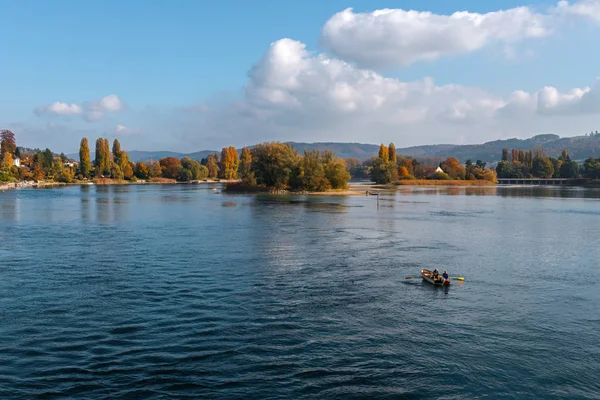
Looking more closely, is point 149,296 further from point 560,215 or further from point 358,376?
point 560,215

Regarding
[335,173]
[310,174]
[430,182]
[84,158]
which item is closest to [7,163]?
[84,158]

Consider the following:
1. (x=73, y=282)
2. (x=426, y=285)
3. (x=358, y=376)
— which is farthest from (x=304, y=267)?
(x=358, y=376)

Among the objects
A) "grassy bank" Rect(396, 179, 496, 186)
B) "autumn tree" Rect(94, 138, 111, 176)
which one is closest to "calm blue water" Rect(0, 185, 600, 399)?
"grassy bank" Rect(396, 179, 496, 186)

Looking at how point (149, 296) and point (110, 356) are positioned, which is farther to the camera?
point (149, 296)

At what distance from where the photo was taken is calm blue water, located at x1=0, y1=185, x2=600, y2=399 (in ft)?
48.7

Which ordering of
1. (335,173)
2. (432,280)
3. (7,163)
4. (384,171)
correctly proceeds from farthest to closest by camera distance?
(384,171) < (7,163) < (335,173) < (432,280)

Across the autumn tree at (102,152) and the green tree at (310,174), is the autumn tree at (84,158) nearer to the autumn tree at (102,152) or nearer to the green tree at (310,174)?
the autumn tree at (102,152)

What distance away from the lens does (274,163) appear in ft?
390

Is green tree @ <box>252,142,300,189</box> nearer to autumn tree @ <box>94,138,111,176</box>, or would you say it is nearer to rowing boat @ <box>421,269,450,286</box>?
rowing boat @ <box>421,269,450,286</box>

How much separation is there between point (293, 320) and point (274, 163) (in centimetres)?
9974

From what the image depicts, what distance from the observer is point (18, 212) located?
6675 centimetres

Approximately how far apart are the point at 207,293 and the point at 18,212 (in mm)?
54495

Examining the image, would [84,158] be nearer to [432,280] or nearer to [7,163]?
[7,163]

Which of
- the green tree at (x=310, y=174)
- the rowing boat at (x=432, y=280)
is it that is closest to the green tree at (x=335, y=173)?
the green tree at (x=310, y=174)
